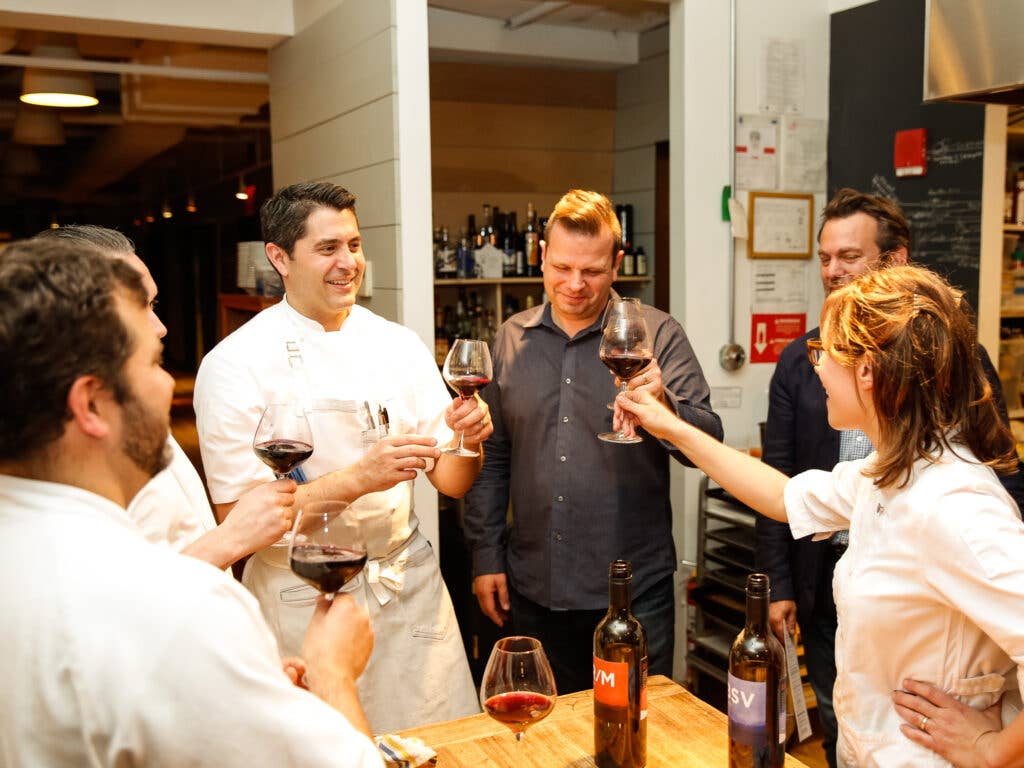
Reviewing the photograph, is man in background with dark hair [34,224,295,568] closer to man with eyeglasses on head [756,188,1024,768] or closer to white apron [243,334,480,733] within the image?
white apron [243,334,480,733]

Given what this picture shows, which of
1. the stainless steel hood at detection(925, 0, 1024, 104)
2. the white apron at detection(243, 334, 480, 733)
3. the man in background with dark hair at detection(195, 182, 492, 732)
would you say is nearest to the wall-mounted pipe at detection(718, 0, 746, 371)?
the stainless steel hood at detection(925, 0, 1024, 104)

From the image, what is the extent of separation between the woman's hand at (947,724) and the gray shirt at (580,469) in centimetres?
104

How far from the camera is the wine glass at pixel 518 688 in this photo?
4.66 feet

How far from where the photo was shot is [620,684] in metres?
1.46

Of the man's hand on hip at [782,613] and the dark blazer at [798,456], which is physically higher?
the dark blazer at [798,456]

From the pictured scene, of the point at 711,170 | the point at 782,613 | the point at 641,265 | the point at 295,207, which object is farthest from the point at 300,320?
the point at 641,265

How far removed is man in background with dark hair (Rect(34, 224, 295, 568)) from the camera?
1.69 meters

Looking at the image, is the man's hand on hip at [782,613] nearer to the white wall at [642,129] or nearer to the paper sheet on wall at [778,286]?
the paper sheet on wall at [778,286]

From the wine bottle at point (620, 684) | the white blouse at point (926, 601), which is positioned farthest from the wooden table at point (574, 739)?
the white blouse at point (926, 601)

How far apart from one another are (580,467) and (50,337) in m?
1.71

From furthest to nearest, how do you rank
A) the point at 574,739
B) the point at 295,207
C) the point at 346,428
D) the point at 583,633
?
the point at 583,633, the point at 295,207, the point at 346,428, the point at 574,739

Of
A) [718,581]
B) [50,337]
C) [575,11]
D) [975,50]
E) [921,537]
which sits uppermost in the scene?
[575,11]

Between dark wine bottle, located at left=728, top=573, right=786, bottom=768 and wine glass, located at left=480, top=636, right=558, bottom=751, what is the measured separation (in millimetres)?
273

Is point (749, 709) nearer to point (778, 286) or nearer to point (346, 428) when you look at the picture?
point (346, 428)
